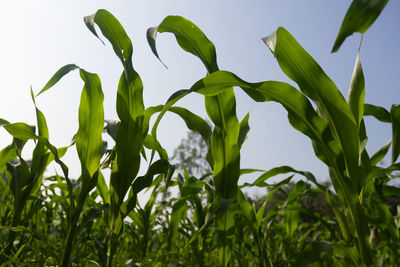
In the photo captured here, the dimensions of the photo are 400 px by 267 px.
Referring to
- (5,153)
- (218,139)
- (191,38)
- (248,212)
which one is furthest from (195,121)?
(5,153)

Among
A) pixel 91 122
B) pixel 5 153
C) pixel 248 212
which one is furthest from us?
pixel 5 153

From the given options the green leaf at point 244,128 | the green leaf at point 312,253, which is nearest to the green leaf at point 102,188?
the green leaf at point 244,128

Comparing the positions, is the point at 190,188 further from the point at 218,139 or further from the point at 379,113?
the point at 379,113

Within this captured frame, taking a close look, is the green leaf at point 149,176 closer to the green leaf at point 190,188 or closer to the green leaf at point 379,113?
the green leaf at point 190,188

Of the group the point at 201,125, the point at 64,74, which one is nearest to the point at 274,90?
the point at 201,125

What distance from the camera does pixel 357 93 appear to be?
30.7 inches

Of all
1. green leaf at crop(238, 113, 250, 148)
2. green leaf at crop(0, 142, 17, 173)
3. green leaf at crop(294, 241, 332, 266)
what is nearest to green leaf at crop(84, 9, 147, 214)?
green leaf at crop(238, 113, 250, 148)

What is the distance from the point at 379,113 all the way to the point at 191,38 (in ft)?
2.13

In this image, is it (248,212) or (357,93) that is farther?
(248,212)

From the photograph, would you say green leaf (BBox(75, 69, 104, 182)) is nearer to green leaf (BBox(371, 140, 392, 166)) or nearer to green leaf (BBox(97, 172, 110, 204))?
green leaf (BBox(97, 172, 110, 204))

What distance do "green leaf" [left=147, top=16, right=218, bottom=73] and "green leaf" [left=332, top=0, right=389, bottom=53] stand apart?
39 centimetres

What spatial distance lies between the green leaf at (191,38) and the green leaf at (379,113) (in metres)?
0.53

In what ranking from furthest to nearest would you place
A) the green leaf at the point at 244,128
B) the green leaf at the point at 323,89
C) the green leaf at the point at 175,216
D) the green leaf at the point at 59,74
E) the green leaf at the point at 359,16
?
the green leaf at the point at 175,216
the green leaf at the point at 244,128
the green leaf at the point at 59,74
the green leaf at the point at 323,89
the green leaf at the point at 359,16

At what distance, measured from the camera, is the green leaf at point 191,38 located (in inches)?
34.1
